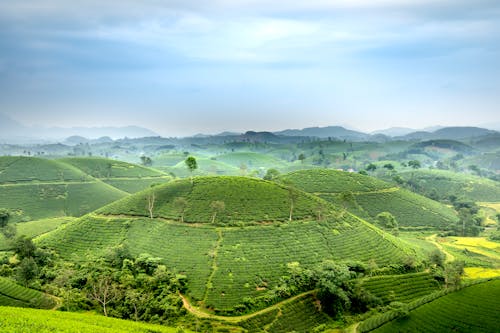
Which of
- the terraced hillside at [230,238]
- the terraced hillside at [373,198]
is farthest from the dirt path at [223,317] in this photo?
the terraced hillside at [373,198]

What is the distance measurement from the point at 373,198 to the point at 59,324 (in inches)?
4623

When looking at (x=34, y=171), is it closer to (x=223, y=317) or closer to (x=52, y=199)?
(x=52, y=199)

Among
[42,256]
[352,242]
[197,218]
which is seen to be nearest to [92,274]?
[42,256]

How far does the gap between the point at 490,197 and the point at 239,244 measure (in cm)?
15789

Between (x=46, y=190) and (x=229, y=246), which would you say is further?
(x=46, y=190)

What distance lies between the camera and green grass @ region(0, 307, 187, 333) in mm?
34209

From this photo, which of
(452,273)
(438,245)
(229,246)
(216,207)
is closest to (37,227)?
(216,207)

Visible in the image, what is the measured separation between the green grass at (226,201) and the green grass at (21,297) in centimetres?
3063

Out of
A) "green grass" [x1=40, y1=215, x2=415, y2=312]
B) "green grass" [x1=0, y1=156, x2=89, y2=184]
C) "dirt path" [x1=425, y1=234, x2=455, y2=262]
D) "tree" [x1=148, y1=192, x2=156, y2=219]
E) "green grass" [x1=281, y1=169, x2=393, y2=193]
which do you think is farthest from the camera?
"green grass" [x1=0, y1=156, x2=89, y2=184]

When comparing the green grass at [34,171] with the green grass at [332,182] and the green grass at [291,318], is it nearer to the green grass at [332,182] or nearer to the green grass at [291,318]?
the green grass at [332,182]

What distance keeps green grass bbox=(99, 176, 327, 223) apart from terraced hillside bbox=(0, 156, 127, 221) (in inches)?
2332

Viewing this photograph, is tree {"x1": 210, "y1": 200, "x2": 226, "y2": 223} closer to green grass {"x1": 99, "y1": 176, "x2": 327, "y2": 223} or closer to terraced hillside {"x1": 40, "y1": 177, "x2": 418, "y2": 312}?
green grass {"x1": 99, "y1": 176, "x2": 327, "y2": 223}

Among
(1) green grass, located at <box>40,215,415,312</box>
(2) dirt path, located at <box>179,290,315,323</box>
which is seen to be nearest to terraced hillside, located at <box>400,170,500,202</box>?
(1) green grass, located at <box>40,215,415,312</box>

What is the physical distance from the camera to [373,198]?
13000 cm
